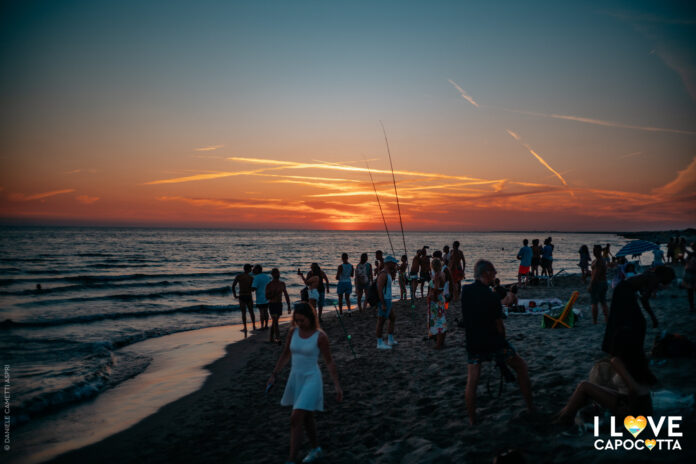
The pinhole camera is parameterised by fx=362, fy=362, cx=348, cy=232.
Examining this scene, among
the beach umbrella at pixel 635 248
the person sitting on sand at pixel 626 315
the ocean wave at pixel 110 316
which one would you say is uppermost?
the beach umbrella at pixel 635 248

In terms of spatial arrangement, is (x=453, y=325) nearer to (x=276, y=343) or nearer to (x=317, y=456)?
(x=276, y=343)

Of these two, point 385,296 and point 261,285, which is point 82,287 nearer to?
point 261,285

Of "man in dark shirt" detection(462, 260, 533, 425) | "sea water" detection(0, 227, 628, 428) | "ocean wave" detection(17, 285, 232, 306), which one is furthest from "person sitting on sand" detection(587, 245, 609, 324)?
"ocean wave" detection(17, 285, 232, 306)

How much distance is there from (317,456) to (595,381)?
3235 mm

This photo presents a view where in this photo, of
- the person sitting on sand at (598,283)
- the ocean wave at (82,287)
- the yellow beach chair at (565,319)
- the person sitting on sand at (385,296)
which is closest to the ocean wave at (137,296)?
the ocean wave at (82,287)

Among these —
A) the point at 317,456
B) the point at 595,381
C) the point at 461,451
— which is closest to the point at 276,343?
the point at 317,456

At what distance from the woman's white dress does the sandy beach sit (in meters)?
1.08

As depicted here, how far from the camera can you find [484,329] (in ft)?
13.8

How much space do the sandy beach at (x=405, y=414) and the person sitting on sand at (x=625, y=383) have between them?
0.38 meters

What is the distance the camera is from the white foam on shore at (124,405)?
5891 millimetres

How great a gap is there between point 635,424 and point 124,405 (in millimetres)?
8474

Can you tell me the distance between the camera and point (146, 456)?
5238 mm

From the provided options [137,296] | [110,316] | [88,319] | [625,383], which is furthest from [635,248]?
[137,296]

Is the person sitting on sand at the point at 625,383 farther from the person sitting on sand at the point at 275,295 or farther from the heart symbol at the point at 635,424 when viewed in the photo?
the person sitting on sand at the point at 275,295
